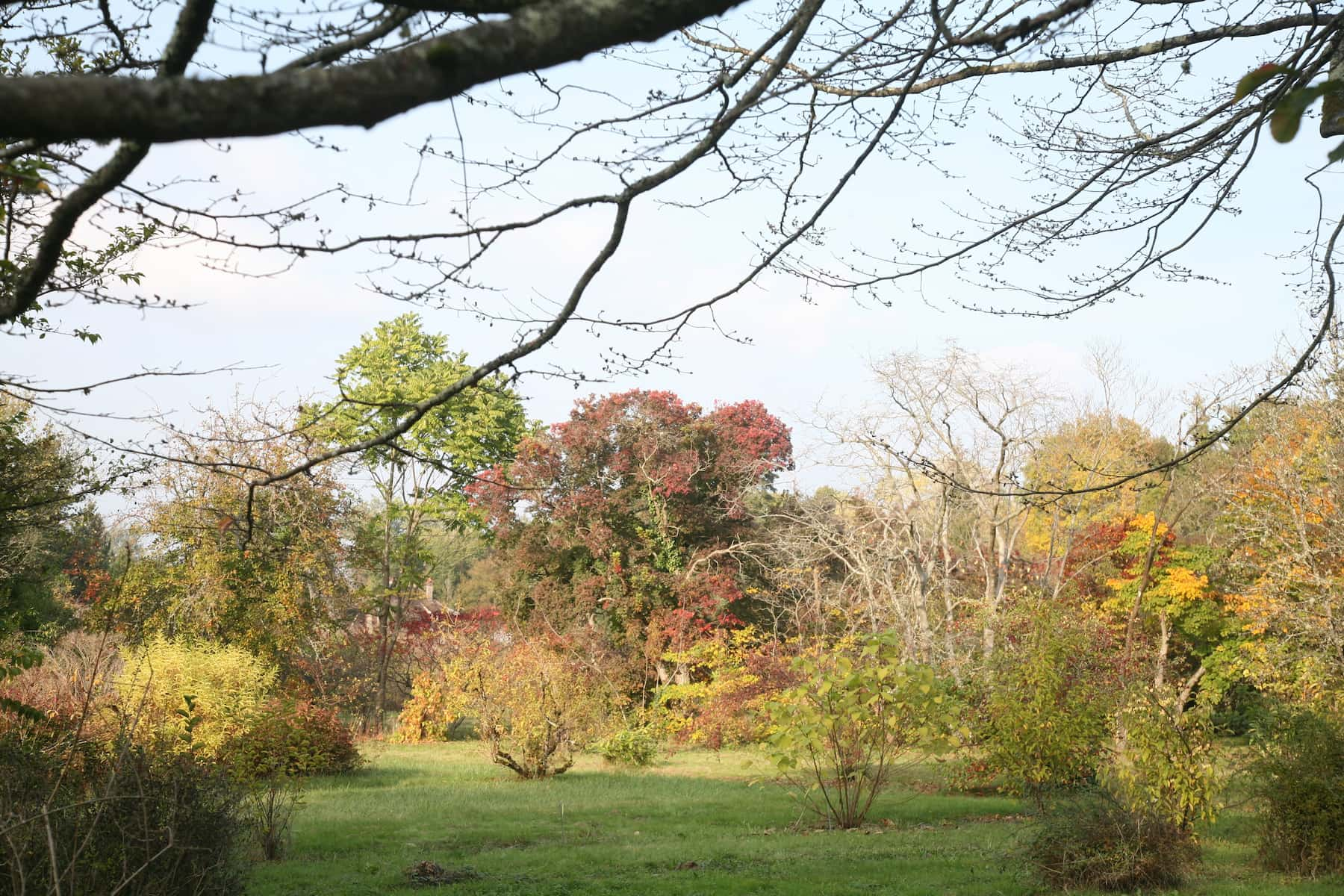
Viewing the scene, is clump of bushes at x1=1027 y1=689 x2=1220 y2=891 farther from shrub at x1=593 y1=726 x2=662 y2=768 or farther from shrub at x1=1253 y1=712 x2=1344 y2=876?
shrub at x1=593 y1=726 x2=662 y2=768

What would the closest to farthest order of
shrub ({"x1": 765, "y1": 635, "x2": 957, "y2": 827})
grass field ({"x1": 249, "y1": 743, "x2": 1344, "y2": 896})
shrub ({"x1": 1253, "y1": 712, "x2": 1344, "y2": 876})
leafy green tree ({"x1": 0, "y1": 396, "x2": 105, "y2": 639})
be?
leafy green tree ({"x1": 0, "y1": 396, "x2": 105, "y2": 639}), grass field ({"x1": 249, "y1": 743, "x2": 1344, "y2": 896}), shrub ({"x1": 1253, "y1": 712, "x2": 1344, "y2": 876}), shrub ({"x1": 765, "y1": 635, "x2": 957, "y2": 827})

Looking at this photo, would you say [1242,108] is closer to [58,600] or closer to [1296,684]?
[1296,684]

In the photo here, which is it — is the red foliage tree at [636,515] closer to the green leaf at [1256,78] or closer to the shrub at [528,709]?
the shrub at [528,709]

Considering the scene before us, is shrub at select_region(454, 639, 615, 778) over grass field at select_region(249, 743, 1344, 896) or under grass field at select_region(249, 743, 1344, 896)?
over

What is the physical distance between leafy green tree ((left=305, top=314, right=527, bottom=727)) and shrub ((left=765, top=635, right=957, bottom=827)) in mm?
9981

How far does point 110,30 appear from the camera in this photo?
312cm

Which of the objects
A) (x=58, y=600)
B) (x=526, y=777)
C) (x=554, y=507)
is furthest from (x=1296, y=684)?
(x=58, y=600)

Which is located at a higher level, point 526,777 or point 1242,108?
point 1242,108

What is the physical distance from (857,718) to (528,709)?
524 centimetres

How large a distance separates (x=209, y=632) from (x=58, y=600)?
13.7 feet

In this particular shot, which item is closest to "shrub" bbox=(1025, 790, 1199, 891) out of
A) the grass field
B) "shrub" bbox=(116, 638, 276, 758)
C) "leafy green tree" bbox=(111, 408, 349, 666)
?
the grass field

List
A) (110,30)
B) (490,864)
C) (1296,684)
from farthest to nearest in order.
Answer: (1296,684)
(490,864)
(110,30)

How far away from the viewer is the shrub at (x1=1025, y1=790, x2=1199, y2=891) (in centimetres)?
641

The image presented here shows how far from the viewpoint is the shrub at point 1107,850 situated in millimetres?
6414
